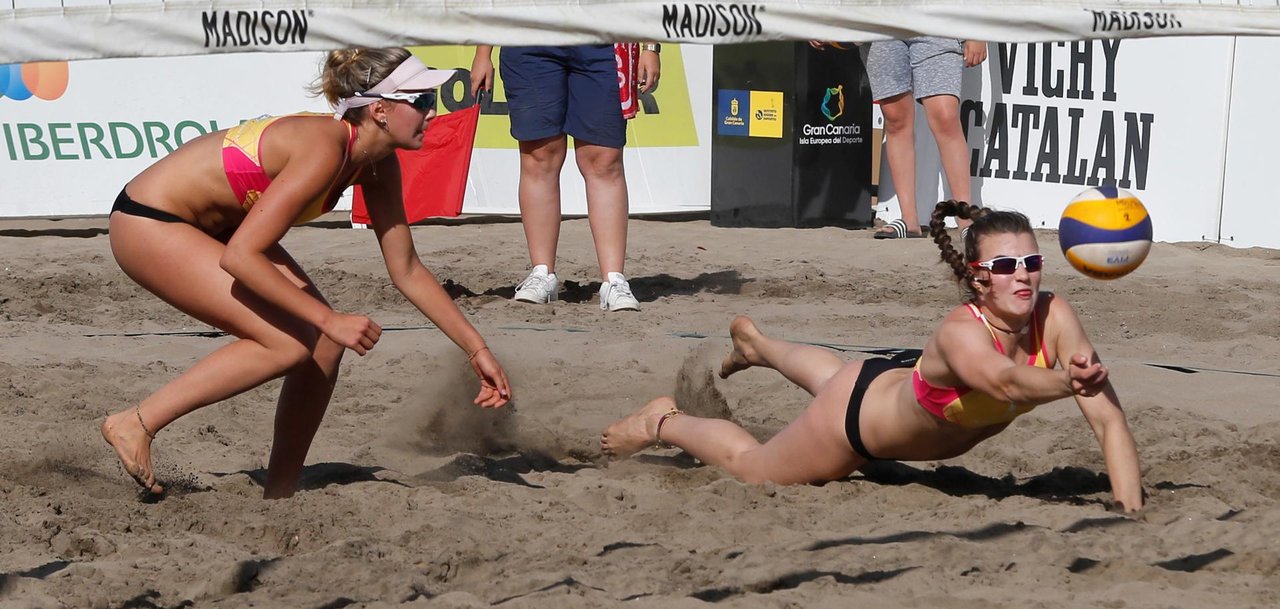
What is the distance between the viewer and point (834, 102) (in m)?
10.4

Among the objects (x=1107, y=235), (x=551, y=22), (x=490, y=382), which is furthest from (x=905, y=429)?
(x=551, y=22)

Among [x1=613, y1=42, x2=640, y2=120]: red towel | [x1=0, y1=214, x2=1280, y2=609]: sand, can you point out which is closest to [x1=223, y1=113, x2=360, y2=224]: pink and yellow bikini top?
[x1=0, y1=214, x2=1280, y2=609]: sand

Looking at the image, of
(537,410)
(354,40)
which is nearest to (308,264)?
(537,410)

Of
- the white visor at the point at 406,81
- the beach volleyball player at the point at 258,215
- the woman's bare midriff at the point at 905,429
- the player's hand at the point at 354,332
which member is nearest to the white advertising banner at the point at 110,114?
the beach volleyball player at the point at 258,215

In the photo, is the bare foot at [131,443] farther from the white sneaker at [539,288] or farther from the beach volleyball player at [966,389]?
the white sneaker at [539,288]

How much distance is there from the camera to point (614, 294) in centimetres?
725

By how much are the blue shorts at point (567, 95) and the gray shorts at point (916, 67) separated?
2.62 m

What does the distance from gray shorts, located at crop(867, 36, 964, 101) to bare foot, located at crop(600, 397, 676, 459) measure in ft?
15.6

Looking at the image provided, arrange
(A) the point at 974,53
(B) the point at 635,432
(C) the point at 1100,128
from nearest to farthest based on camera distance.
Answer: (B) the point at 635,432 → (A) the point at 974,53 → (C) the point at 1100,128

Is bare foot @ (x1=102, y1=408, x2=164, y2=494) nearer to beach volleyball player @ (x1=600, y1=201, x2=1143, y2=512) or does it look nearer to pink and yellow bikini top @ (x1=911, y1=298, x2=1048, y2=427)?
beach volleyball player @ (x1=600, y1=201, x2=1143, y2=512)

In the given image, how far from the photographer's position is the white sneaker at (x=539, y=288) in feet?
24.2

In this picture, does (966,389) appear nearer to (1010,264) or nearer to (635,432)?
(1010,264)

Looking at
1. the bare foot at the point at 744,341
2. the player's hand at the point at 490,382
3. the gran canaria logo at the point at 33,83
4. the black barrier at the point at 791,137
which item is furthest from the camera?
the black barrier at the point at 791,137

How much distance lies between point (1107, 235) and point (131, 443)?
2684 millimetres
